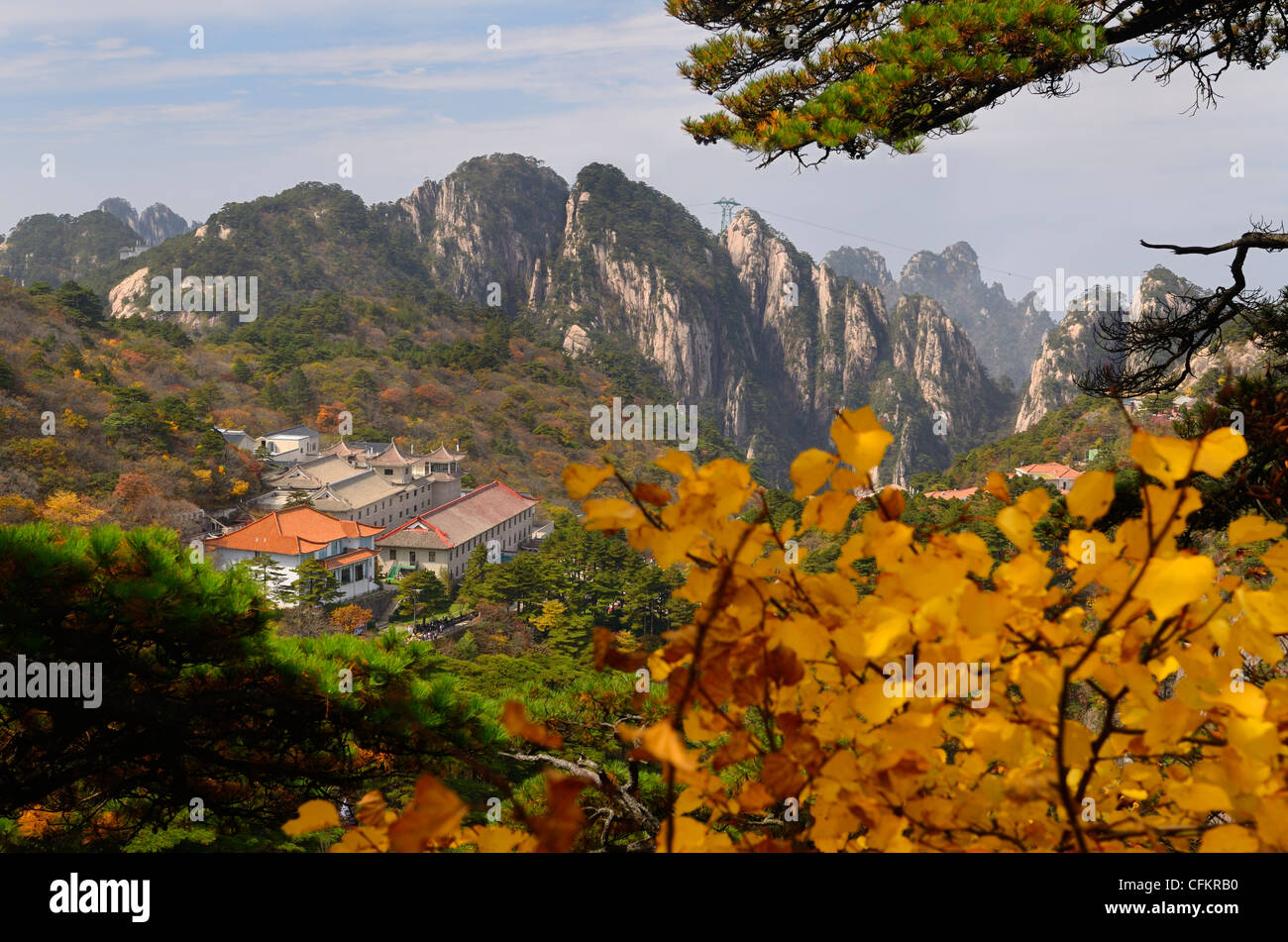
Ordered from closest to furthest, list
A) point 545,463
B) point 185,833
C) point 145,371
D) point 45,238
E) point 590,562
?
point 185,833
point 590,562
point 145,371
point 545,463
point 45,238

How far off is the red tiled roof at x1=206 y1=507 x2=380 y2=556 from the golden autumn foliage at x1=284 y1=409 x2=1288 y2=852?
67.1ft

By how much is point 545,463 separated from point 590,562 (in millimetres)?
12769

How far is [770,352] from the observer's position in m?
73.8

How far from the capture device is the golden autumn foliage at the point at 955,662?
459mm

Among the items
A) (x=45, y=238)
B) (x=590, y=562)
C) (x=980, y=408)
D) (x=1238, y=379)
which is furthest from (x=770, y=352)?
(x=1238, y=379)

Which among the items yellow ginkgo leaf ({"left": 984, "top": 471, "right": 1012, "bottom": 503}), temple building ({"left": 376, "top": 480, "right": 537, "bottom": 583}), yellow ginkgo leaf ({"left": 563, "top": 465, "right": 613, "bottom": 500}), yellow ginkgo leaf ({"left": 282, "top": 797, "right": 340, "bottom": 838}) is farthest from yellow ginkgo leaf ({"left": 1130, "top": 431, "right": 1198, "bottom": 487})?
temple building ({"left": 376, "top": 480, "right": 537, "bottom": 583})

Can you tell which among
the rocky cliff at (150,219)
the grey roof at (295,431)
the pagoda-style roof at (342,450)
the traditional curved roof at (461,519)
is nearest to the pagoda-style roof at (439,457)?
the traditional curved roof at (461,519)

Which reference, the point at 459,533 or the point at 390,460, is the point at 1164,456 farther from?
the point at 390,460

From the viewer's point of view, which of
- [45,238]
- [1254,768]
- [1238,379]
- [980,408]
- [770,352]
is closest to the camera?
[1254,768]

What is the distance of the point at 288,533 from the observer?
19.6 meters

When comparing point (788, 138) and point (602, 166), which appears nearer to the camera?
point (788, 138)

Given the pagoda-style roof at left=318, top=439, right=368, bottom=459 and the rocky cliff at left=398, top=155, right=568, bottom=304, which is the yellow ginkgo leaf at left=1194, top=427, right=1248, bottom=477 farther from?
the rocky cliff at left=398, top=155, right=568, bottom=304

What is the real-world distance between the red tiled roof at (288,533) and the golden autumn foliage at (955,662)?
20449 millimetres
